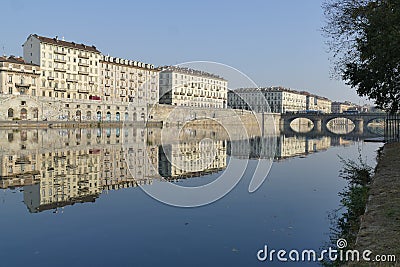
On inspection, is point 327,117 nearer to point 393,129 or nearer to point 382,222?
point 393,129

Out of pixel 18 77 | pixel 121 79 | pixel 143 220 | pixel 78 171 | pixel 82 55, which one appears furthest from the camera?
pixel 121 79

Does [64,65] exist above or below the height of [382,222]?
above

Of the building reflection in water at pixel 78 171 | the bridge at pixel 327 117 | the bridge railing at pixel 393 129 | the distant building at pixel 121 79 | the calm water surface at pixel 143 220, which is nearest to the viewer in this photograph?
the calm water surface at pixel 143 220

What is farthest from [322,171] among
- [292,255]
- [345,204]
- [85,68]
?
[85,68]

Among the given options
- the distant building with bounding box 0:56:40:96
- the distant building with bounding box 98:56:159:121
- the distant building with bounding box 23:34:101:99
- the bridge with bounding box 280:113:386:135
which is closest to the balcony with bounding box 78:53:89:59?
the distant building with bounding box 23:34:101:99

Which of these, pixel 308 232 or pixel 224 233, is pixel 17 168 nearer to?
pixel 224 233

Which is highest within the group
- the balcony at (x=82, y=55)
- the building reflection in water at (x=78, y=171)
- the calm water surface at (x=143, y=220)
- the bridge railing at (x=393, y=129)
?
the balcony at (x=82, y=55)

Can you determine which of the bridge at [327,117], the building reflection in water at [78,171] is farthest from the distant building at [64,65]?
the building reflection in water at [78,171]

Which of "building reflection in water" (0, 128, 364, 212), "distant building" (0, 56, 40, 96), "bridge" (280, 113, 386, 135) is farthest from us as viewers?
"bridge" (280, 113, 386, 135)

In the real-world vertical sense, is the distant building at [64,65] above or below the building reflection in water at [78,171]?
above

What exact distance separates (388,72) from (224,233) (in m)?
10.4

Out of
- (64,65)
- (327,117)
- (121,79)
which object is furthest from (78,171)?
(327,117)

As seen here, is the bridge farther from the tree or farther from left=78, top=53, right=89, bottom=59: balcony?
the tree

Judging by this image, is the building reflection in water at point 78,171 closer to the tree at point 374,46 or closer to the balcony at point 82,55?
the tree at point 374,46
